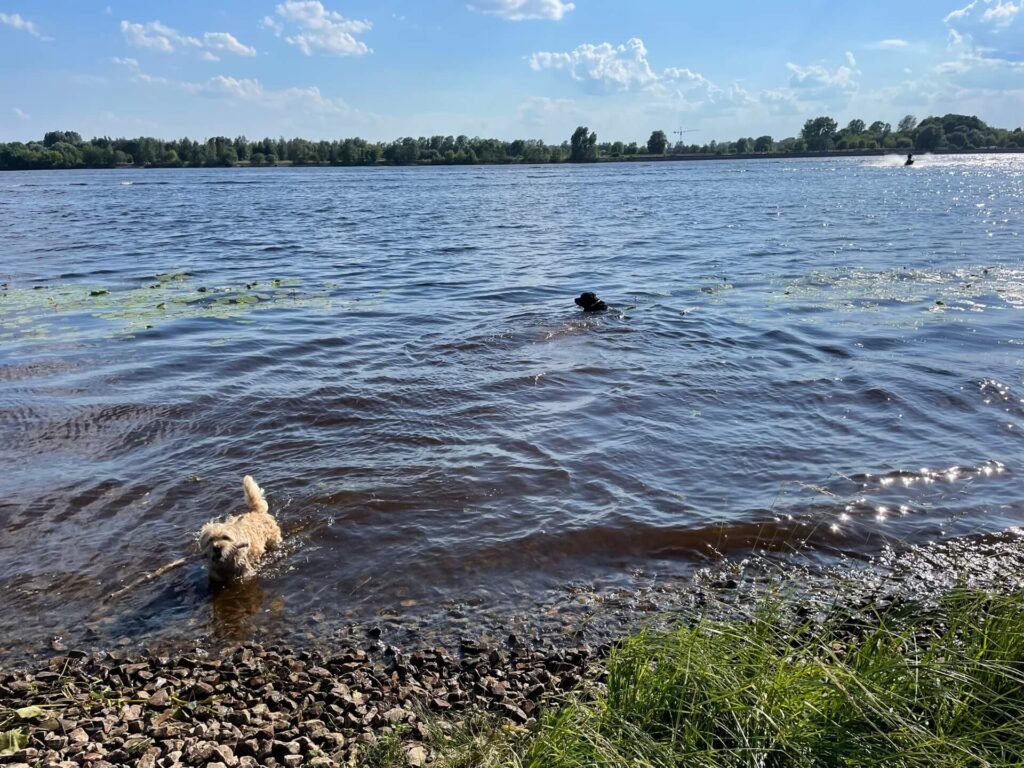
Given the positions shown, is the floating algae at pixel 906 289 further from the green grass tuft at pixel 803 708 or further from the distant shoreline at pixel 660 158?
the distant shoreline at pixel 660 158

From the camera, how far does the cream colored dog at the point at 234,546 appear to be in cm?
598

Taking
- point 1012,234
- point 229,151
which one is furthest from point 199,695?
point 229,151

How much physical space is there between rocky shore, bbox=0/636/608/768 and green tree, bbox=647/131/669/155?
205m

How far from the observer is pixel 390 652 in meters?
5.25

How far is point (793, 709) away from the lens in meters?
3.30

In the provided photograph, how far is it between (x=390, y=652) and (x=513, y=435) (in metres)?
4.45

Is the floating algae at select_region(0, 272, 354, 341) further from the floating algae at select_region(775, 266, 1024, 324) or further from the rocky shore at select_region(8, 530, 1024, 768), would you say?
the floating algae at select_region(775, 266, 1024, 324)

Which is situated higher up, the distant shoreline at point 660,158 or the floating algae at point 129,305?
the distant shoreline at point 660,158

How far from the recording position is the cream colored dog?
5984 millimetres

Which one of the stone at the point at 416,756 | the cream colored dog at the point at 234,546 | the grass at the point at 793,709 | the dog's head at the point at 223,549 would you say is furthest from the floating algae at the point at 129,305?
the grass at the point at 793,709

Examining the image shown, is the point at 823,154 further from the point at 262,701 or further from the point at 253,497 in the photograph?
the point at 262,701

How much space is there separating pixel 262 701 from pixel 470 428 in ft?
17.7

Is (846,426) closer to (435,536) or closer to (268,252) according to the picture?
(435,536)

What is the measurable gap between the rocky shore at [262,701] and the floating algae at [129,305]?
444 inches
